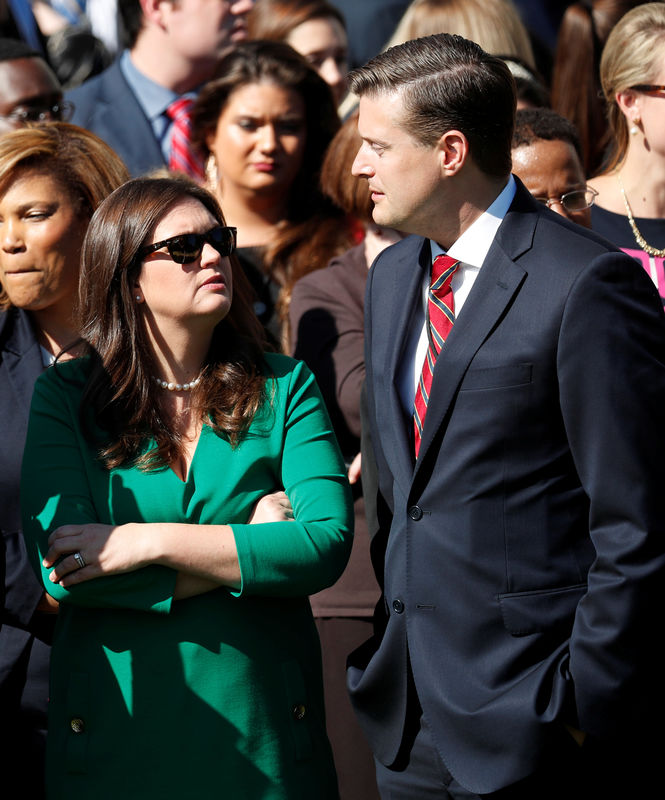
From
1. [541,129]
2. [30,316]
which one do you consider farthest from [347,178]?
[30,316]

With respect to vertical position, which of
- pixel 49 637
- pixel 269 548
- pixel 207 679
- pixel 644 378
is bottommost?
pixel 49 637

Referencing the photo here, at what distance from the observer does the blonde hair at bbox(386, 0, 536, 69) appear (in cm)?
582

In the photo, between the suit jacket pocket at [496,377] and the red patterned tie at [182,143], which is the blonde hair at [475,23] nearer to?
the red patterned tie at [182,143]

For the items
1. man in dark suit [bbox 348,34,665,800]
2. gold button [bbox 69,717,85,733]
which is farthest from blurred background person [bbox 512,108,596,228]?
gold button [bbox 69,717,85,733]

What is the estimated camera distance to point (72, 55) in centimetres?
719

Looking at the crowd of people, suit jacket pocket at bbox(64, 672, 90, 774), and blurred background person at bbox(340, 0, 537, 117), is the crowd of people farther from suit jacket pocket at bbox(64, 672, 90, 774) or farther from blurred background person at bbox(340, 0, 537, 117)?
blurred background person at bbox(340, 0, 537, 117)

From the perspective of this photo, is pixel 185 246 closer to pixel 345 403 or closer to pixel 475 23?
pixel 345 403

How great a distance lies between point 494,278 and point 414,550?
0.69m

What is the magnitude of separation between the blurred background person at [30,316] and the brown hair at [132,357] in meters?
0.56

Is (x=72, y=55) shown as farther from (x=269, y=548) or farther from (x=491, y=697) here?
(x=491, y=697)

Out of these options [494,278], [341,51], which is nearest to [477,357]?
[494,278]

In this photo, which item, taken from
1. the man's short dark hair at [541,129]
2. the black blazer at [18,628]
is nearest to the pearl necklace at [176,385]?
the black blazer at [18,628]

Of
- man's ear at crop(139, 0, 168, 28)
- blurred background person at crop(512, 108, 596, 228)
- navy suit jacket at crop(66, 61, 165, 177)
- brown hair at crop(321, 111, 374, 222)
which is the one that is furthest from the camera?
man's ear at crop(139, 0, 168, 28)

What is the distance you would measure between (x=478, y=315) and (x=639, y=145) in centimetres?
170
